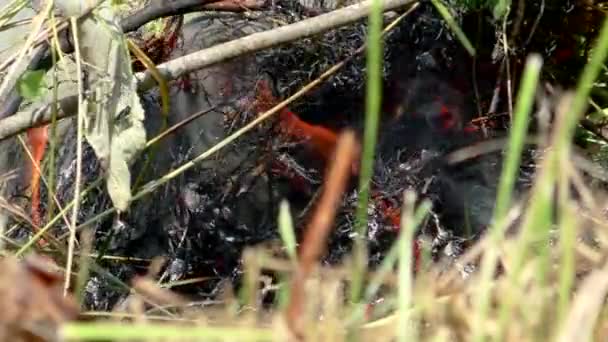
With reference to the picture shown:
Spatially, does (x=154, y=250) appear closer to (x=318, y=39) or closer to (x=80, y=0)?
(x=318, y=39)

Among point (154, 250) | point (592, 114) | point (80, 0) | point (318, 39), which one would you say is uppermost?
point (80, 0)

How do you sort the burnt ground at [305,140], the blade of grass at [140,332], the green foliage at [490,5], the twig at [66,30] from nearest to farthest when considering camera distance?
the blade of grass at [140,332]
the twig at [66,30]
the green foliage at [490,5]
the burnt ground at [305,140]

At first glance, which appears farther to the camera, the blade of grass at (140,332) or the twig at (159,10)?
the twig at (159,10)

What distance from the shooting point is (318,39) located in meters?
1.37

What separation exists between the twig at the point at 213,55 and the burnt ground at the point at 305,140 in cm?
27

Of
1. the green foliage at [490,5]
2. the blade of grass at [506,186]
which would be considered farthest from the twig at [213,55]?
the blade of grass at [506,186]

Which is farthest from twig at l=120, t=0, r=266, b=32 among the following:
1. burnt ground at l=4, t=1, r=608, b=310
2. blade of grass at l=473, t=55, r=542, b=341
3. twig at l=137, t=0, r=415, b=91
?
blade of grass at l=473, t=55, r=542, b=341

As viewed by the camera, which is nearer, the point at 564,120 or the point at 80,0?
the point at 564,120

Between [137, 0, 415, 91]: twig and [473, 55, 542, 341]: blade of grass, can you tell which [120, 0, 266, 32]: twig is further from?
[473, 55, 542, 341]: blade of grass

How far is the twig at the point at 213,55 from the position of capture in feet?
3.32

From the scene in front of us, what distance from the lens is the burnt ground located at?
4.40ft

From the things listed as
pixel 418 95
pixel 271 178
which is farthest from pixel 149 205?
pixel 418 95

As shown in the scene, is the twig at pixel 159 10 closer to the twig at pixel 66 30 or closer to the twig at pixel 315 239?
the twig at pixel 66 30

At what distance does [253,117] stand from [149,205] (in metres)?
0.19
